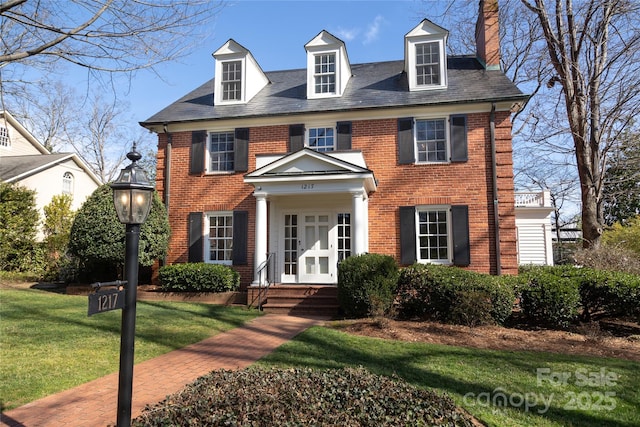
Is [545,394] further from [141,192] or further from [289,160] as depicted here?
[289,160]

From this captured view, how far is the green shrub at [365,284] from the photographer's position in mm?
8938

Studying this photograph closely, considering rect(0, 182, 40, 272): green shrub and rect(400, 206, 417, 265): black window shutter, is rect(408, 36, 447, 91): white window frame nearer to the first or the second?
rect(400, 206, 417, 265): black window shutter

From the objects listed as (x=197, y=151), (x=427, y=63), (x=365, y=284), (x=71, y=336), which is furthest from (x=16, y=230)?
(x=427, y=63)

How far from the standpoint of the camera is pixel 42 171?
2030 cm

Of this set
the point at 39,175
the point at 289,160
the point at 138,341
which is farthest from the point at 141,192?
the point at 39,175

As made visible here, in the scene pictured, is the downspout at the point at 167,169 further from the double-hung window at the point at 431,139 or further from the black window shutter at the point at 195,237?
the double-hung window at the point at 431,139

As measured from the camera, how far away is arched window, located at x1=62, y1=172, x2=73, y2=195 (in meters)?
21.9

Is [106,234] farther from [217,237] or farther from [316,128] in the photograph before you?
[316,128]

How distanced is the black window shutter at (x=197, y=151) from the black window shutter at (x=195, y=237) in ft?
4.96

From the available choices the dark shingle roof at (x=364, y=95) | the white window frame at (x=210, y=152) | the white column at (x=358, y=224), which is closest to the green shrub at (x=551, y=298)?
the white column at (x=358, y=224)

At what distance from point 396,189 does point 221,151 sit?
6061 millimetres

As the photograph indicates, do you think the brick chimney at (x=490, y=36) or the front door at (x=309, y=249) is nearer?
the front door at (x=309, y=249)

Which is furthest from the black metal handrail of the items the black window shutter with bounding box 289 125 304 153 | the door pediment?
the black window shutter with bounding box 289 125 304 153

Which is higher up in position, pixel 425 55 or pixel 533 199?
pixel 425 55
